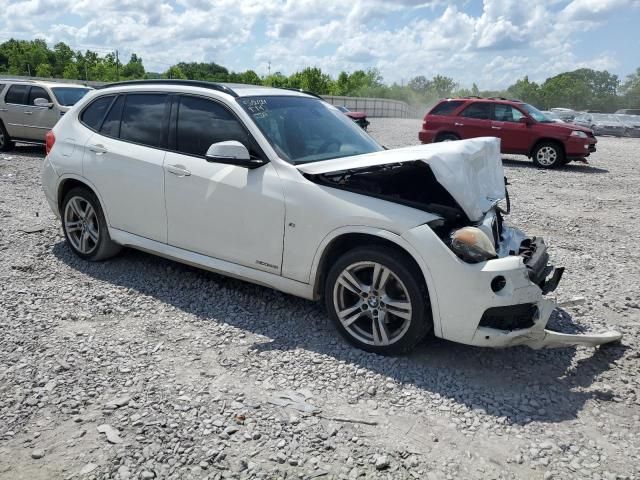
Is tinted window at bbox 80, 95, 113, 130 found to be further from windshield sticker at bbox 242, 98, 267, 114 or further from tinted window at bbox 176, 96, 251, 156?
windshield sticker at bbox 242, 98, 267, 114

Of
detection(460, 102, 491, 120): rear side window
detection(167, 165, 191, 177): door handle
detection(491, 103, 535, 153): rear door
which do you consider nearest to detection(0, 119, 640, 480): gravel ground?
detection(167, 165, 191, 177): door handle

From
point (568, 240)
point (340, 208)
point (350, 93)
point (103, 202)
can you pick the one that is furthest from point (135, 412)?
point (350, 93)

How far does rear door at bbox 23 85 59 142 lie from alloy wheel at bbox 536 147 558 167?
12.2 metres

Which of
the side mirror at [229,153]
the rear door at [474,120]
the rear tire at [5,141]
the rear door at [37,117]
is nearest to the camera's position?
the side mirror at [229,153]

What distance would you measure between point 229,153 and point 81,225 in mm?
2394

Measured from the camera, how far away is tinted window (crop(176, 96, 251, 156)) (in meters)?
4.43

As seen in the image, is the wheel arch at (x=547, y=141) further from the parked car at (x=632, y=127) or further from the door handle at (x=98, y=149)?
the parked car at (x=632, y=127)

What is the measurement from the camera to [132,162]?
16.0ft

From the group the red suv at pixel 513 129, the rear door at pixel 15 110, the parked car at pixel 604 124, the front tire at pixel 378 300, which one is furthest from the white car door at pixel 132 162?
the parked car at pixel 604 124

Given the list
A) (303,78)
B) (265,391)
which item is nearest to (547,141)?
(265,391)

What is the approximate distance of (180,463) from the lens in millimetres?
2760

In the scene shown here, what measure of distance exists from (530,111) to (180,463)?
14723 millimetres

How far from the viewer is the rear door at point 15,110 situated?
13.4 metres

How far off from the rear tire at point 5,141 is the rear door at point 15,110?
152 mm
